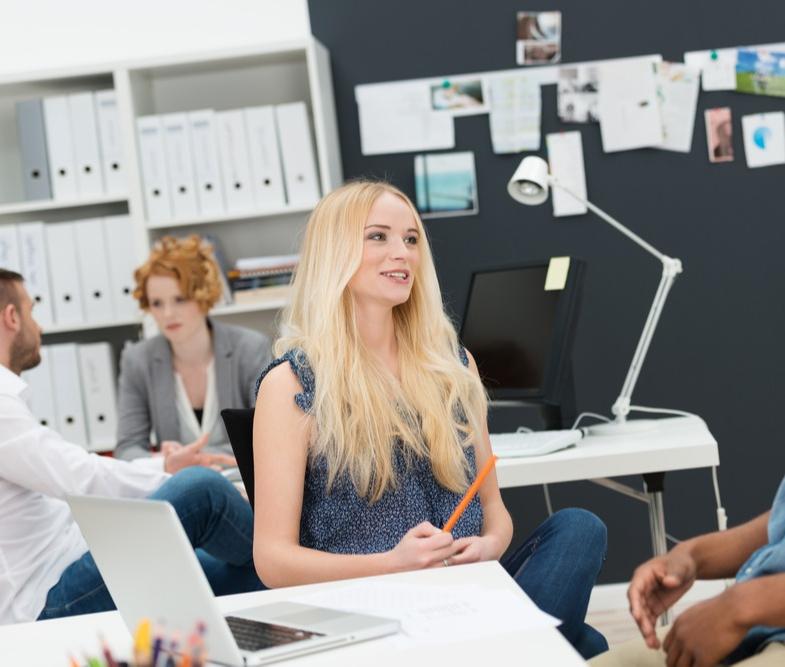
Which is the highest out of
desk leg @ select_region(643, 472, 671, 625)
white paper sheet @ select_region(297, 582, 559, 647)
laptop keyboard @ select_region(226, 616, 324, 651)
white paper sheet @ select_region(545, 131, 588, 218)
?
white paper sheet @ select_region(545, 131, 588, 218)

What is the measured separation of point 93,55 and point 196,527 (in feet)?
7.69

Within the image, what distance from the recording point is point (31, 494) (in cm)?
247

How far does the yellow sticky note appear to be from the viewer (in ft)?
9.52

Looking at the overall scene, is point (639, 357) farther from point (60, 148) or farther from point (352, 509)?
Answer: point (60, 148)

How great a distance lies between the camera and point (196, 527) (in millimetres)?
2484

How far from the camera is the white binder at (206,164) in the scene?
380 cm

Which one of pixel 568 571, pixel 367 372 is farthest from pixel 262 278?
pixel 568 571

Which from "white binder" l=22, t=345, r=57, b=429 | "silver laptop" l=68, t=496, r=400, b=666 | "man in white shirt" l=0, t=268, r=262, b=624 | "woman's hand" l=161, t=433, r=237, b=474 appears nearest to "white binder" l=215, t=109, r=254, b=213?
"white binder" l=22, t=345, r=57, b=429

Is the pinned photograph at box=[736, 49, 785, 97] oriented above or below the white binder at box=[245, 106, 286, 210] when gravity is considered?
above

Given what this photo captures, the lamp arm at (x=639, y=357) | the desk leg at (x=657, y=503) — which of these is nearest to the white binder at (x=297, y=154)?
the lamp arm at (x=639, y=357)

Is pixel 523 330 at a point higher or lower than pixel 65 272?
lower

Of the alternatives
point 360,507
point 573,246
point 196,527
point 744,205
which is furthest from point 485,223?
point 360,507

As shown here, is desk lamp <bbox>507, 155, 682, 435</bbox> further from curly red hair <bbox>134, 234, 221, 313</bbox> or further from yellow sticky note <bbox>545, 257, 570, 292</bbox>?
curly red hair <bbox>134, 234, 221, 313</bbox>

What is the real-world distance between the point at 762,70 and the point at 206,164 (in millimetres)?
1842
